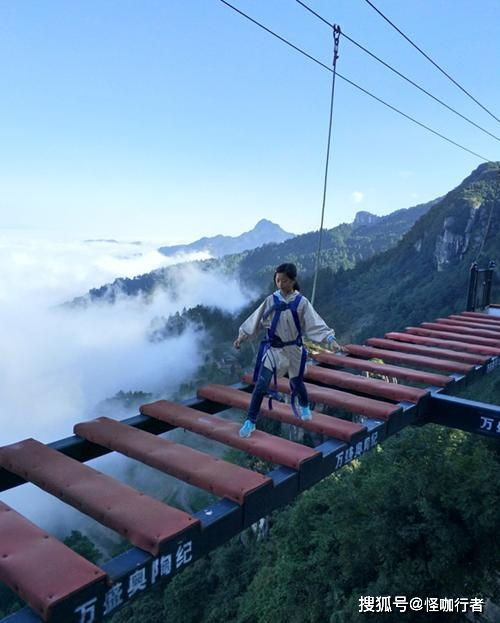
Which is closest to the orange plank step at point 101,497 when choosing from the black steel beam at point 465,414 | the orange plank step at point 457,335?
the black steel beam at point 465,414

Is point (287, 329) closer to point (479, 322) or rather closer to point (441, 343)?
point (441, 343)

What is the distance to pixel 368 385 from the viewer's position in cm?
780

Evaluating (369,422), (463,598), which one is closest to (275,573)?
(463,598)

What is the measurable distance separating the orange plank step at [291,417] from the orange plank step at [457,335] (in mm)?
6401

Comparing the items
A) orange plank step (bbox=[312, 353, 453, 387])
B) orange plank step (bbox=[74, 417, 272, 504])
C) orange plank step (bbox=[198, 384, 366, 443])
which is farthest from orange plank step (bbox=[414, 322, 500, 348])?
orange plank step (bbox=[74, 417, 272, 504])

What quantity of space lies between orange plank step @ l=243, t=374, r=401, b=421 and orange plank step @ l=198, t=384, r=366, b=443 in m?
0.41

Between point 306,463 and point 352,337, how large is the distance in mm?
111461

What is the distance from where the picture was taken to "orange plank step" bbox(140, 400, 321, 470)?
525cm

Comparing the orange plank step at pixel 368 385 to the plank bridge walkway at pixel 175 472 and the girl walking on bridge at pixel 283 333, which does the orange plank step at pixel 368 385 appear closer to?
the plank bridge walkway at pixel 175 472

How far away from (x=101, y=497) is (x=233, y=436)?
1.80m

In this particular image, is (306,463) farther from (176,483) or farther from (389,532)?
(176,483)

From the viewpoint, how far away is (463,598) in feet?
59.2

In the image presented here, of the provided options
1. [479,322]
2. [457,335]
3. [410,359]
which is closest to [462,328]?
[457,335]

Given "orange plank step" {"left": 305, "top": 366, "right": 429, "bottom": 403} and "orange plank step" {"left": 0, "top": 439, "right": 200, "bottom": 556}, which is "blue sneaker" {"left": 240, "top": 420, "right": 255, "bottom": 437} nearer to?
"orange plank step" {"left": 0, "top": 439, "right": 200, "bottom": 556}
